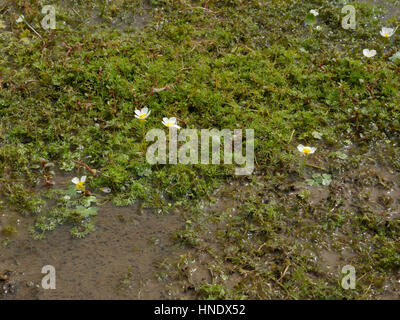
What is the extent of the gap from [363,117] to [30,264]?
3.26m

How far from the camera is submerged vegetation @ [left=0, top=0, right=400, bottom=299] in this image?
3.25 metres

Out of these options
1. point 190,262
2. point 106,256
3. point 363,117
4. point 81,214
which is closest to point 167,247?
point 190,262

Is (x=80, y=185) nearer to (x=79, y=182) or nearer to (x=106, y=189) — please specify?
(x=79, y=182)

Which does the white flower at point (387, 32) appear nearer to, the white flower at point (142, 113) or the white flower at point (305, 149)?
the white flower at point (305, 149)

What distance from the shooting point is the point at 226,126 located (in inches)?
159

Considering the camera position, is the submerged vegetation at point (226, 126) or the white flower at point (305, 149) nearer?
the submerged vegetation at point (226, 126)

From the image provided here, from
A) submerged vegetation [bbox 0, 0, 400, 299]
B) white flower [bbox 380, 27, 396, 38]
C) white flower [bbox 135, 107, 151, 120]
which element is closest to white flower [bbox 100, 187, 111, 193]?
submerged vegetation [bbox 0, 0, 400, 299]

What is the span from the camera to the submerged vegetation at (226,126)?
10.7ft

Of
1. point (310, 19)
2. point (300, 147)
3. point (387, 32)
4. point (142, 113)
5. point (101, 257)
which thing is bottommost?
point (101, 257)

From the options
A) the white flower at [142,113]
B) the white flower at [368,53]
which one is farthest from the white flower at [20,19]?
the white flower at [368,53]

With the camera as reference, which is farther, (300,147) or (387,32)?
(387,32)

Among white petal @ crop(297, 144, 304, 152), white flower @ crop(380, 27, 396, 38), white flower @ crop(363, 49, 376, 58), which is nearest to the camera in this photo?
white petal @ crop(297, 144, 304, 152)

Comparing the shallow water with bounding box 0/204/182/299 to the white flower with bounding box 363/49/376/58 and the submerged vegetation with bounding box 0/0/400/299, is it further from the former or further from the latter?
the white flower with bounding box 363/49/376/58

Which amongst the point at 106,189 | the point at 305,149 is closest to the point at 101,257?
the point at 106,189
